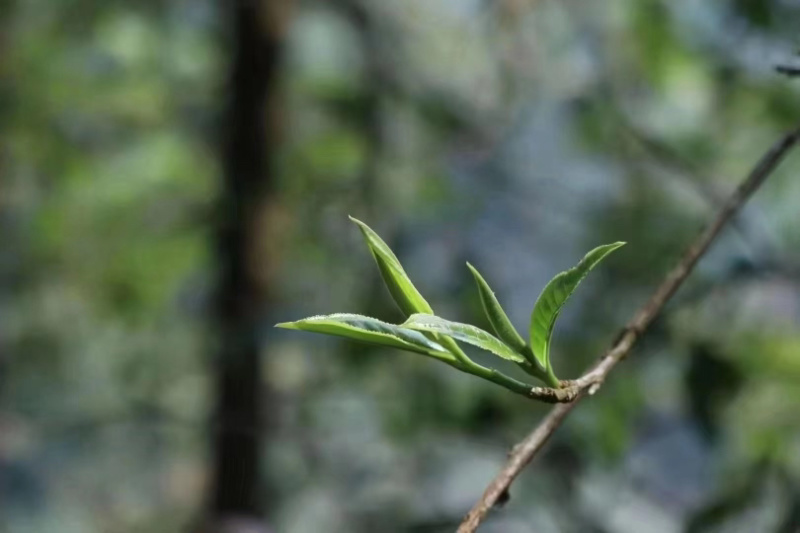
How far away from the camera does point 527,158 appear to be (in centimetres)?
100

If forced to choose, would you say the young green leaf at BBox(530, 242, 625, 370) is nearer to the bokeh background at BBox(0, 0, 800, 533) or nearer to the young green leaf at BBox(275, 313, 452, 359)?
the young green leaf at BBox(275, 313, 452, 359)

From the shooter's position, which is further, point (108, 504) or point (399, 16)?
point (108, 504)

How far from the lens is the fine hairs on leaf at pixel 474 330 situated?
264 millimetres

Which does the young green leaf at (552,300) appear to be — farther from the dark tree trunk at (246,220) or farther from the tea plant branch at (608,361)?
the dark tree trunk at (246,220)

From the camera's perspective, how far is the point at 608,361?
0.31 m

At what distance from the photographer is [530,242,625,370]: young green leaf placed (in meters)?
0.27

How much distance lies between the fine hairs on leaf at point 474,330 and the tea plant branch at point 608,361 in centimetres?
1

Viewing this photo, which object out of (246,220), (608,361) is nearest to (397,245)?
(246,220)

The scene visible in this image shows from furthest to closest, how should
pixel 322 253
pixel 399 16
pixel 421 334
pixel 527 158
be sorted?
pixel 399 16 → pixel 322 253 → pixel 527 158 → pixel 421 334

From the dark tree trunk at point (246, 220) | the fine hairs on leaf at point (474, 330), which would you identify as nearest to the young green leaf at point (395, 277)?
the fine hairs on leaf at point (474, 330)

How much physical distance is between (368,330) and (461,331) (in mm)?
26

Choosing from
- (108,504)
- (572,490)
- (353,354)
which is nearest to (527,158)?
(353,354)

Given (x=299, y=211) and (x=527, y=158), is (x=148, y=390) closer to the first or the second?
(x=299, y=211)

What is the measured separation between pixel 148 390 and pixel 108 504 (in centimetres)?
63
